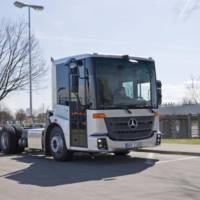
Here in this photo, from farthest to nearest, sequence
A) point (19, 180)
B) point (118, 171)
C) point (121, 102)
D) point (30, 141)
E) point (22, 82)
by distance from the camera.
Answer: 1. point (22, 82)
2. point (30, 141)
3. point (121, 102)
4. point (118, 171)
5. point (19, 180)

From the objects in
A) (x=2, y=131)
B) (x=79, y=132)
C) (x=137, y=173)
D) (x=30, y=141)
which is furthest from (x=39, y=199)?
(x=2, y=131)

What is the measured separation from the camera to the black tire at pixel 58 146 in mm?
15422

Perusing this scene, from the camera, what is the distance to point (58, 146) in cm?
1567

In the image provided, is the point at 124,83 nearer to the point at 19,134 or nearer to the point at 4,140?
the point at 19,134

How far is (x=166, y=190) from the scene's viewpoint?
32.0ft

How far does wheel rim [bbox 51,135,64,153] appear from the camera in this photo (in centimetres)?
1555

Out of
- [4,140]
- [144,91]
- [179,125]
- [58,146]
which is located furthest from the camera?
[179,125]

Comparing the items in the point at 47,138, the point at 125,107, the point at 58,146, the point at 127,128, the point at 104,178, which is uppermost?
the point at 125,107

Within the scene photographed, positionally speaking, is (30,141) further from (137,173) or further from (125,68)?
(137,173)

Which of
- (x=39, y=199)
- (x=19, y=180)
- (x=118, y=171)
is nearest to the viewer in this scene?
(x=39, y=199)

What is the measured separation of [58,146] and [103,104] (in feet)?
7.90

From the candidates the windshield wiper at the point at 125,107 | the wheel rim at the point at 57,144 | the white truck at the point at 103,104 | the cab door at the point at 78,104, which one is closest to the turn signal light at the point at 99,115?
the white truck at the point at 103,104

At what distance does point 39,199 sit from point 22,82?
27.9 metres

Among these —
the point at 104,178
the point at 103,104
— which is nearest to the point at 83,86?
the point at 103,104
